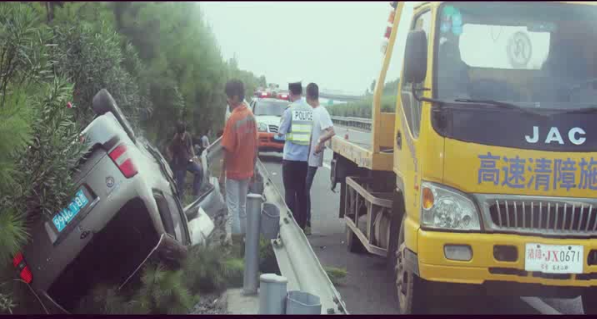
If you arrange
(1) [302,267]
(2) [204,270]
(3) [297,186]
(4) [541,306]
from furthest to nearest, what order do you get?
(3) [297,186], (4) [541,306], (2) [204,270], (1) [302,267]

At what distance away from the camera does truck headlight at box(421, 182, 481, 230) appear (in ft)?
18.1

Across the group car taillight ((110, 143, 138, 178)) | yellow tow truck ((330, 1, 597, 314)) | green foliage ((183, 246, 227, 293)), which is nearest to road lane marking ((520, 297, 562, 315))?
yellow tow truck ((330, 1, 597, 314))

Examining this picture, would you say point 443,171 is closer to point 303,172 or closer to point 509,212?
point 509,212

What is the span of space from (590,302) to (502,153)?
168 centimetres

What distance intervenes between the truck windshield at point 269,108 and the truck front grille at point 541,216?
17007 mm

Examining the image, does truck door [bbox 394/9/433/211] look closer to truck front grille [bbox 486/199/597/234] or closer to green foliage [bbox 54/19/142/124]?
truck front grille [bbox 486/199/597/234]

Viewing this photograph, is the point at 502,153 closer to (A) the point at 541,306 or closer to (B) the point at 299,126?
(A) the point at 541,306

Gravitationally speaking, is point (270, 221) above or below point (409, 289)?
above

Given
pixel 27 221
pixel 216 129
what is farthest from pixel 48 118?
pixel 216 129

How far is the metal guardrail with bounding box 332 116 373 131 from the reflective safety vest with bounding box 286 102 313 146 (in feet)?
1.97

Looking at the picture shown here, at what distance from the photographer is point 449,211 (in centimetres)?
554

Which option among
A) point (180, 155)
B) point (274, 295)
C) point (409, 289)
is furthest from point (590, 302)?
point (180, 155)

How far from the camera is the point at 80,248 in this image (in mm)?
5672

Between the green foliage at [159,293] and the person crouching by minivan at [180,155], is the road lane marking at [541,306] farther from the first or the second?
the person crouching by minivan at [180,155]
